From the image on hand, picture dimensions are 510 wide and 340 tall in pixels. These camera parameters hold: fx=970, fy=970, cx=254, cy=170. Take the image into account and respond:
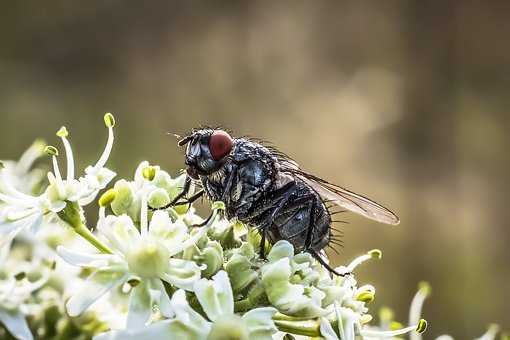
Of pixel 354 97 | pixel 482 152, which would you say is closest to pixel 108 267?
pixel 354 97

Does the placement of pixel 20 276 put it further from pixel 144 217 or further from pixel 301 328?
pixel 301 328

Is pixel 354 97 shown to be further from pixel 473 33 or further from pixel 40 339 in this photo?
pixel 40 339

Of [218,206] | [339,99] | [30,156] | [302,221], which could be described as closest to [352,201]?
[302,221]

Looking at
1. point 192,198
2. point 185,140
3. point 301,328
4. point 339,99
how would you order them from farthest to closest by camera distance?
point 339,99 → point 185,140 → point 192,198 → point 301,328

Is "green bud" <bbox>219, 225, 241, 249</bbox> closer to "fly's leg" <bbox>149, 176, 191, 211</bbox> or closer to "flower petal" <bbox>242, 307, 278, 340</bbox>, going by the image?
"fly's leg" <bbox>149, 176, 191, 211</bbox>

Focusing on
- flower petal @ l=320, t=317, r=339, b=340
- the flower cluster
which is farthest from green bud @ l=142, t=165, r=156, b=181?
flower petal @ l=320, t=317, r=339, b=340
